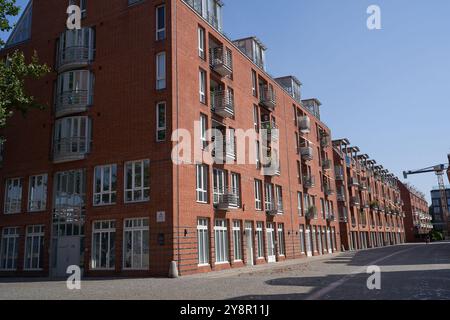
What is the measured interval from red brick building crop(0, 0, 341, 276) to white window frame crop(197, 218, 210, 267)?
0.19 ft

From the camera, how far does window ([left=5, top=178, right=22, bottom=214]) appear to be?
2628cm

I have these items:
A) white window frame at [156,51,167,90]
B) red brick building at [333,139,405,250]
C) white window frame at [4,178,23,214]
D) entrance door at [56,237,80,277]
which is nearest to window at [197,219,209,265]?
entrance door at [56,237,80,277]

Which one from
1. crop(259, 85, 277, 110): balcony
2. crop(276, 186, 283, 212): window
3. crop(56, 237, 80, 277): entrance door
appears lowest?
crop(56, 237, 80, 277): entrance door

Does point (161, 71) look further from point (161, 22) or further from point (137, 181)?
point (137, 181)

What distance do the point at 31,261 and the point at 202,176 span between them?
36.4ft

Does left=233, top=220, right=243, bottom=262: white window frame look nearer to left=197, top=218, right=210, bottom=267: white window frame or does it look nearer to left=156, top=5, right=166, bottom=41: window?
left=197, top=218, right=210, bottom=267: white window frame

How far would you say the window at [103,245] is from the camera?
71.1 ft

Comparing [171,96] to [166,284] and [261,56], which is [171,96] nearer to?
[166,284]

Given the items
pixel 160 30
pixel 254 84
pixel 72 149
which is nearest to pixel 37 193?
pixel 72 149

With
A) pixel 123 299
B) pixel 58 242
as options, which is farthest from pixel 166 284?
pixel 58 242

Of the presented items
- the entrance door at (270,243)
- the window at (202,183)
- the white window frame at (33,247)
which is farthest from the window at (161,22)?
the entrance door at (270,243)

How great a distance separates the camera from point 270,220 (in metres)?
31.6

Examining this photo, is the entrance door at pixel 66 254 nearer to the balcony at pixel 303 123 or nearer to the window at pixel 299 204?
the window at pixel 299 204

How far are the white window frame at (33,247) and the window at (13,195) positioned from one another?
1947mm
